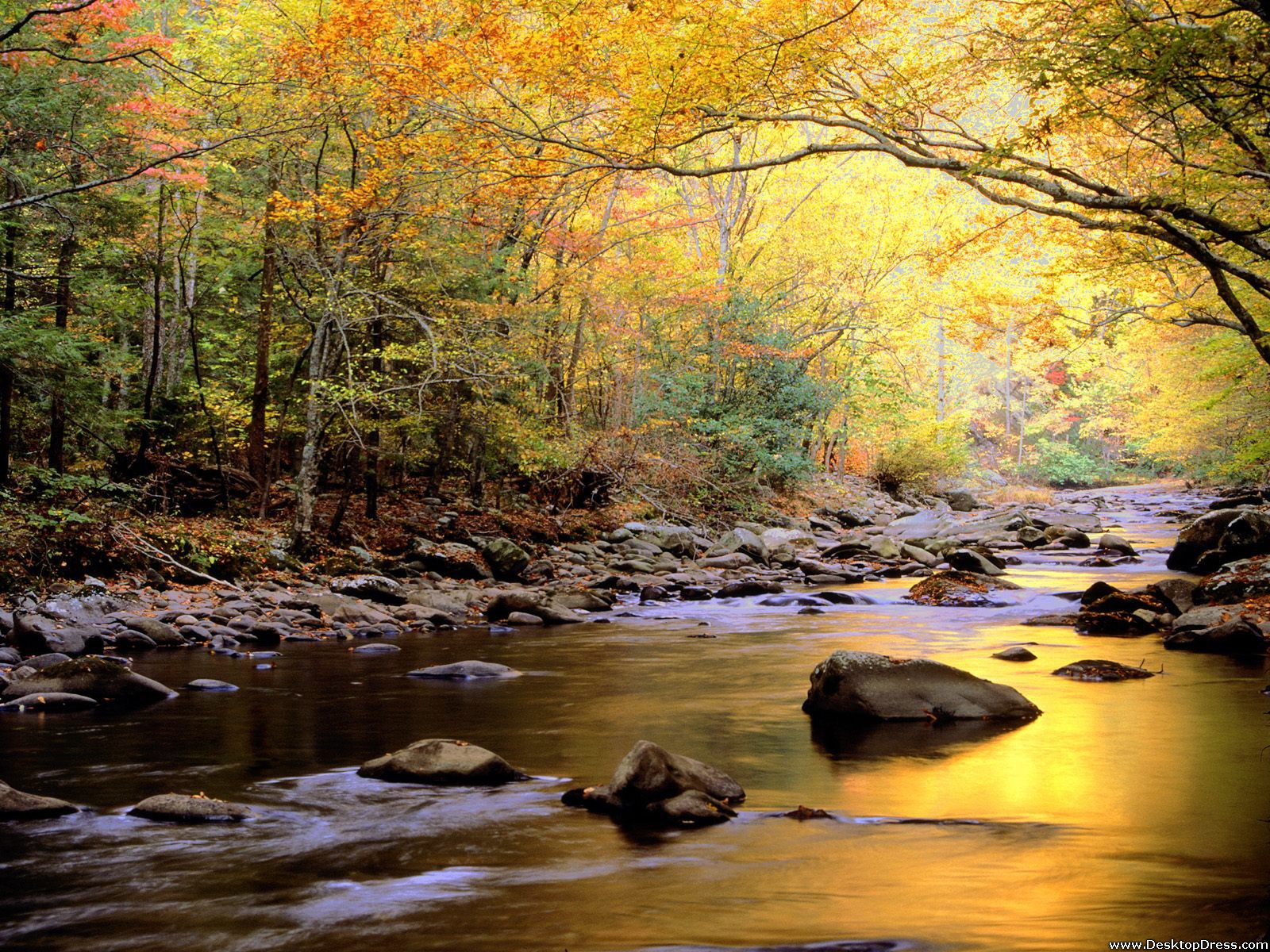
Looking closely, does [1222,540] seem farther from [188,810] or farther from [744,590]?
[188,810]

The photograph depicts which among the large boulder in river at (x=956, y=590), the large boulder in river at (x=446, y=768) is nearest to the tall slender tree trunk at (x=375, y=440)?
the large boulder in river at (x=956, y=590)

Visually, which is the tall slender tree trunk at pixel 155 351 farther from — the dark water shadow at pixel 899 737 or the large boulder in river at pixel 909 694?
the dark water shadow at pixel 899 737

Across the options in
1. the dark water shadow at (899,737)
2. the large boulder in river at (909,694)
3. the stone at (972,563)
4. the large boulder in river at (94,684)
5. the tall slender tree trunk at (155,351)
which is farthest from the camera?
the stone at (972,563)

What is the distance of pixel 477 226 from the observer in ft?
53.6

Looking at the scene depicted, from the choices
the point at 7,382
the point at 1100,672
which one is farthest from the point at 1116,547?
the point at 7,382

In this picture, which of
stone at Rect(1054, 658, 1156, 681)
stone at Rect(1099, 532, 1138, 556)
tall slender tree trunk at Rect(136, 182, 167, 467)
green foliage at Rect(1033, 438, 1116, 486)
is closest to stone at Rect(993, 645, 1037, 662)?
stone at Rect(1054, 658, 1156, 681)

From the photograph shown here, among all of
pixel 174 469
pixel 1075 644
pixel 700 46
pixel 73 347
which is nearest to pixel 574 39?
pixel 700 46

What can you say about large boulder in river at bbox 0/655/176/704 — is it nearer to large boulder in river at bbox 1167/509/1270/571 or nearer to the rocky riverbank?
the rocky riverbank

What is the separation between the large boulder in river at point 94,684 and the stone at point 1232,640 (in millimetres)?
8847

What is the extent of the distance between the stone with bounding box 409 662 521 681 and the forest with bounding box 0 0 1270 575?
4456mm

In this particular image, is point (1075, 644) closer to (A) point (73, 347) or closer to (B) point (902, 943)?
(B) point (902, 943)

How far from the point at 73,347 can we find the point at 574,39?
719 centimetres

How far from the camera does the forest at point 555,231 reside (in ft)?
32.8

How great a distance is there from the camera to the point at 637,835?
445cm
